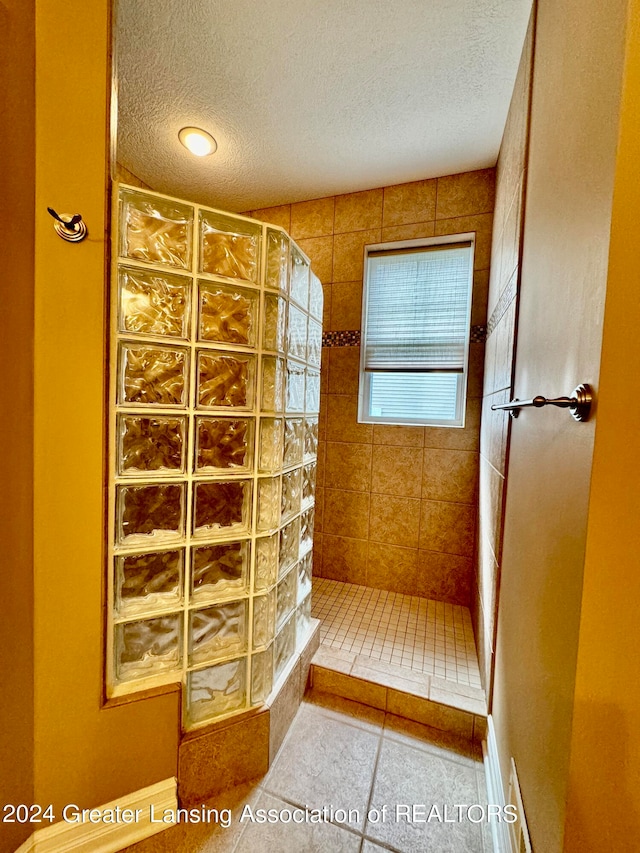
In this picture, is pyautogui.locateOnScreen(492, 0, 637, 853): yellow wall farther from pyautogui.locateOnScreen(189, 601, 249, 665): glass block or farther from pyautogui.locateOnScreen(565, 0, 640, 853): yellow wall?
pyautogui.locateOnScreen(189, 601, 249, 665): glass block

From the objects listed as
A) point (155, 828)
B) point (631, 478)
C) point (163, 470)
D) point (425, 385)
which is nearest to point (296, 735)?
point (155, 828)

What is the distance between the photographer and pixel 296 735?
3.85ft

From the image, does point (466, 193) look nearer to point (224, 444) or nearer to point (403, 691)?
point (224, 444)

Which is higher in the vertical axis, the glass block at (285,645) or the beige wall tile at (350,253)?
the beige wall tile at (350,253)

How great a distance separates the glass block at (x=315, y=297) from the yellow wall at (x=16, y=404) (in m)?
0.80

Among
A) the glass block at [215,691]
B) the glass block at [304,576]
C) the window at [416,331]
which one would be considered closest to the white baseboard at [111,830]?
the glass block at [215,691]

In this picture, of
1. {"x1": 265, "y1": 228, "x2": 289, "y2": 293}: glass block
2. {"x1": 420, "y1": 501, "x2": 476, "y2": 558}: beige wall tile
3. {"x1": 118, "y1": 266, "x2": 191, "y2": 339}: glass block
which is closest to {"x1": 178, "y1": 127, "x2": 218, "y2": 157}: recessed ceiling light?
{"x1": 265, "y1": 228, "x2": 289, "y2": 293}: glass block

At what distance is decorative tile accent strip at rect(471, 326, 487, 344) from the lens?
1719 millimetres

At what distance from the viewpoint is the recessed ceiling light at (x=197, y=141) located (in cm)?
147

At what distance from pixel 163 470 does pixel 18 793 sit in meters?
0.82

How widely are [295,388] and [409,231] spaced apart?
4.24ft

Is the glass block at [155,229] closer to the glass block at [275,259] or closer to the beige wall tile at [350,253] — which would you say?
the glass block at [275,259]

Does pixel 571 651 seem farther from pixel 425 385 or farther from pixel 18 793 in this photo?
pixel 425 385

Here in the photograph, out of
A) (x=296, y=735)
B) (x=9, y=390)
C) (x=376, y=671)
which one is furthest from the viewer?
(x=376, y=671)
